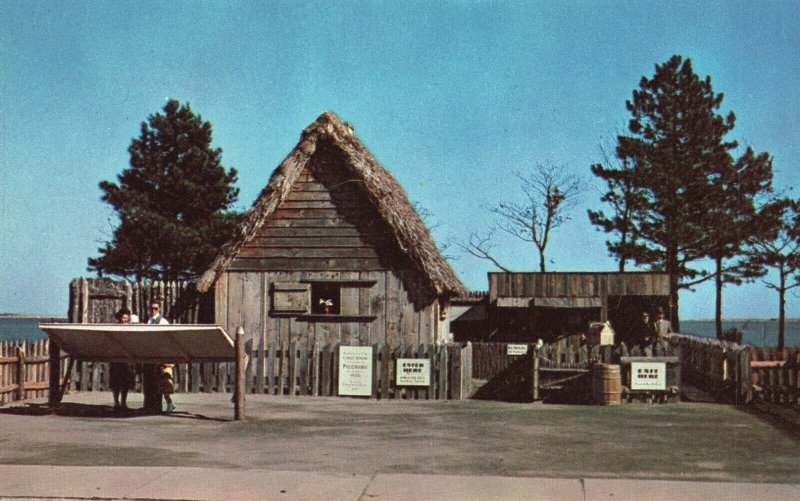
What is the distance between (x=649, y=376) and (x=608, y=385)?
925 mm

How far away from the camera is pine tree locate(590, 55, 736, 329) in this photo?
162 ft

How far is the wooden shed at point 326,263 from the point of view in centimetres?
2019

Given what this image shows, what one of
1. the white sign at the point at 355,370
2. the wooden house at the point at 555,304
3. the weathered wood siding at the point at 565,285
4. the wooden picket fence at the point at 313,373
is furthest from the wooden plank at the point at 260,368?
the weathered wood siding at the point at 565,285

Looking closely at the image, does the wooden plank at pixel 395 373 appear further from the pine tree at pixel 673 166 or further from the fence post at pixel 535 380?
the pine tree at pixel 673 166

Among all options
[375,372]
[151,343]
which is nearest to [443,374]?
[375,372]

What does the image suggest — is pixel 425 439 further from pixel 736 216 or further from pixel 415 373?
pixel 736 216

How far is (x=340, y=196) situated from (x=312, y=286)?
2.19 m

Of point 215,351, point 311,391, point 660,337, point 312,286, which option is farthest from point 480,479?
point 660,337

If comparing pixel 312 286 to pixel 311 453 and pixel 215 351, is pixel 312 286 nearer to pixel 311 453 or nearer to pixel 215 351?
pixel 215 351

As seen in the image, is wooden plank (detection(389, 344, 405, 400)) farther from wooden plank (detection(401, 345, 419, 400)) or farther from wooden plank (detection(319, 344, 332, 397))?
wooden plank (detection(319, 344, 332, 397))

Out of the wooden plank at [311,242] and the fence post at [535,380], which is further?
the wooden plank at [311,242]

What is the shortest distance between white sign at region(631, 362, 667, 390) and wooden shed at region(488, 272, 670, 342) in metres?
19.8

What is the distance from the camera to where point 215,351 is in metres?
13.9

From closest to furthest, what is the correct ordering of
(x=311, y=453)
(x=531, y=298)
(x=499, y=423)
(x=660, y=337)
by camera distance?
(x=311, y=453) → (x=499, y=423) → (x=660, y=337) → (x=531, y=298)
